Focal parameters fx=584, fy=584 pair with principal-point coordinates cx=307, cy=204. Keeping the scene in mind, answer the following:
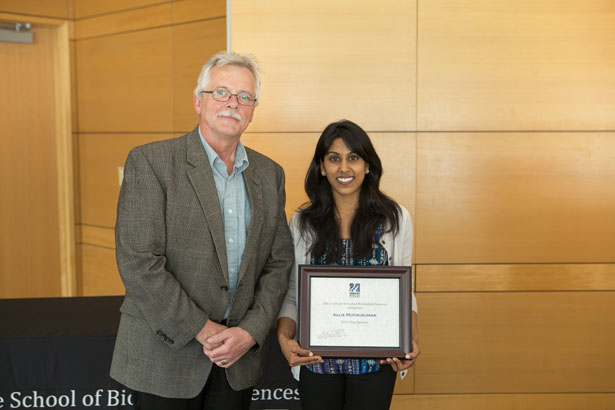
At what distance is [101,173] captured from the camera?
516cm

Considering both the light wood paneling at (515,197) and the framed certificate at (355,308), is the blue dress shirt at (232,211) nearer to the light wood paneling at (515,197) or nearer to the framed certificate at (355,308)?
the framed certificate at (355,308)

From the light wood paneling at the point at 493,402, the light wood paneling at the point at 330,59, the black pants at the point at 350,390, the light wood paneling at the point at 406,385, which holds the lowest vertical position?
the light wood paneling at the point at 493,402

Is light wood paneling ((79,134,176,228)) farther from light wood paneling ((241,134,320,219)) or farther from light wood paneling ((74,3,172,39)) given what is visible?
light wood paneling ((241,134,320,219))

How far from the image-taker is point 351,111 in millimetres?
3264

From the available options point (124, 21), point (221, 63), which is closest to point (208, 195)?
point (221, 63)

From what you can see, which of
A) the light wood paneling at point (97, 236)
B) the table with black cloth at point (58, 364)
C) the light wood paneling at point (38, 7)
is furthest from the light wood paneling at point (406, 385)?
→ the light wood paneling at point (38, 7)

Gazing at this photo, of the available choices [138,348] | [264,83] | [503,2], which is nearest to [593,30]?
[503,2]

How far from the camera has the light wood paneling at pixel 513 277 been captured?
3.35m

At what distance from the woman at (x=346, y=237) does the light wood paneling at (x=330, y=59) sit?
3.67ft

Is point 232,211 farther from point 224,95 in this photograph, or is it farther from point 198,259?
point 224,95

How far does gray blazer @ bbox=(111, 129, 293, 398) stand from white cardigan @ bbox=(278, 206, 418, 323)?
0.75 ft

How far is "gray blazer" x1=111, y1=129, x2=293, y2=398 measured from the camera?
5.83 feet

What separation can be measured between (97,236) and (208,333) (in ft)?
12.3

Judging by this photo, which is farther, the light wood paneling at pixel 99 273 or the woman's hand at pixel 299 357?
the light wood paneling at pixel 99 273
